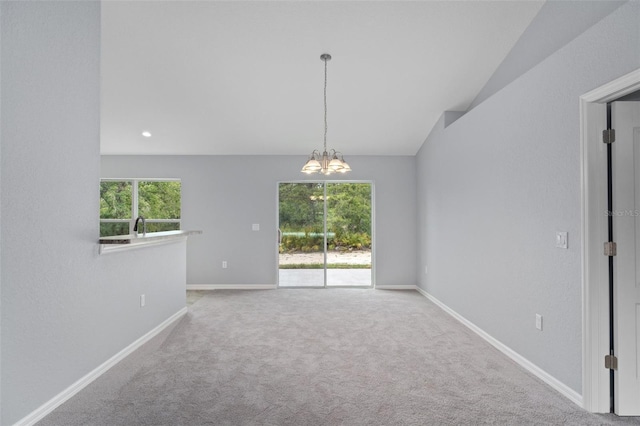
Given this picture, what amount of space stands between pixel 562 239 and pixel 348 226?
3.98 m

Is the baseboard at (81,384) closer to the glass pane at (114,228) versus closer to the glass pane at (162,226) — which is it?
the glass pane at (162,226)

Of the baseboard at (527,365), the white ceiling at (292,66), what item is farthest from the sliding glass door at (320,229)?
the baseboard at (527,365)

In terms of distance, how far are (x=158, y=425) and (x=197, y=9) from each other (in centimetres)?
347

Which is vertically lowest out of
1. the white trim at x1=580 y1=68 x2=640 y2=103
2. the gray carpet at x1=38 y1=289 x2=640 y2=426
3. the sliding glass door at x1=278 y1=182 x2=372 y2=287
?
the gray carpet at x1=38 y1=289 x2=640 y2=426

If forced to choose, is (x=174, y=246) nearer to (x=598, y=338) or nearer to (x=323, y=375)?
(x=323, y=375)

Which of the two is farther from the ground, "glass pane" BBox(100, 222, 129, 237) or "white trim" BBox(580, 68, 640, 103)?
"white trim" BBox(580, 68, 640, 103)

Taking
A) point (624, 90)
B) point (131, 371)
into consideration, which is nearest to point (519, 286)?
point (624, 90)

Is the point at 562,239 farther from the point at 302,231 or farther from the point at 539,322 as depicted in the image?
the point at 302,231

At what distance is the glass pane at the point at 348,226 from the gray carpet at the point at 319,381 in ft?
7.04

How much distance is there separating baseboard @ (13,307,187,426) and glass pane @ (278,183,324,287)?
2809 mm

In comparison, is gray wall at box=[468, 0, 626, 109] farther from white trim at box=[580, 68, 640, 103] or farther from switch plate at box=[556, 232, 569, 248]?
switch plate at box=[556, 232, 569, 248]

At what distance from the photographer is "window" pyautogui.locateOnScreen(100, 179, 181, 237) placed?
622 cm

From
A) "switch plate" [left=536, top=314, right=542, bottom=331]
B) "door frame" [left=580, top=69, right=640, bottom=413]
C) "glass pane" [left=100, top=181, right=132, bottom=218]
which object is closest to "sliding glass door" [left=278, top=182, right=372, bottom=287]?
"glass pane" [left=100, top=181, right=132, bottom=218]

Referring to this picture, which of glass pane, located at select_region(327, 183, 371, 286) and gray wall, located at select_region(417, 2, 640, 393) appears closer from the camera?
gray wall, located at select_region(417, 2, 640, 393)
